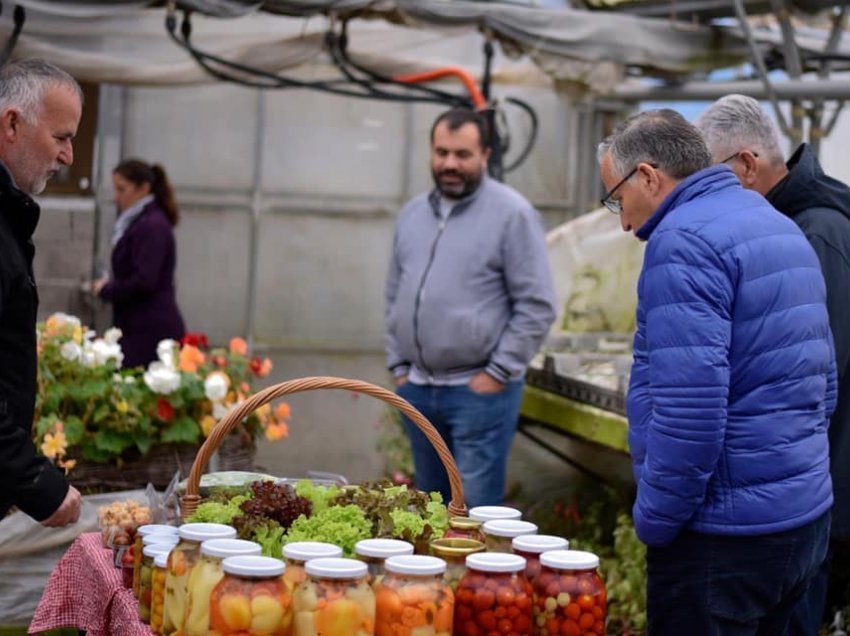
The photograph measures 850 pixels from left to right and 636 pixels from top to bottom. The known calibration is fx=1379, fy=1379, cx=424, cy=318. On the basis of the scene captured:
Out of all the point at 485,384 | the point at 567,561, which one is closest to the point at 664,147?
the point at 567,561

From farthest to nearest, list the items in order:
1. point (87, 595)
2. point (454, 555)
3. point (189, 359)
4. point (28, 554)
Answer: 1. point (189, 359)
2. point (28, 554)
3. point (87, 595)
4. point (454, 555)

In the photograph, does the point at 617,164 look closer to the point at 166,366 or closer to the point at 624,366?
the point at 166,366

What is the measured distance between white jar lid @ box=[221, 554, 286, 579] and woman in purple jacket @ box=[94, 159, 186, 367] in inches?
177

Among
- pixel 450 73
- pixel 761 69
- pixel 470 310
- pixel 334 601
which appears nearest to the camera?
pixel 334 601

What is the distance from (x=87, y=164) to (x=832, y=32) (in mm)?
3892

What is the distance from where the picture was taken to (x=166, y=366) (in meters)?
4.88

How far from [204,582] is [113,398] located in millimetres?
2433

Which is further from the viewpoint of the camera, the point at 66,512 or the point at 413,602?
the point at 66,512

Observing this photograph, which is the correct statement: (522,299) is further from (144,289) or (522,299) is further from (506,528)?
(506,528)

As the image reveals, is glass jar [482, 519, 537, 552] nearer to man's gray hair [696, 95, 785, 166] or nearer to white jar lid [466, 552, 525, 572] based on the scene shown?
white jar lid [466, 552, 525, 572]

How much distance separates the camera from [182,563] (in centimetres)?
253

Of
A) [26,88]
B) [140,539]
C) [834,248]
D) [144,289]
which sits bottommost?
[140,539]

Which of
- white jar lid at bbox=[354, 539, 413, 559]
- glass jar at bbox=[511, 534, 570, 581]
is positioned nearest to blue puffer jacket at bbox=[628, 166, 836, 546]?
glass jar at bbox=[511, 534, 570, 581]

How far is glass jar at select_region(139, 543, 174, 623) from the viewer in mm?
2760
